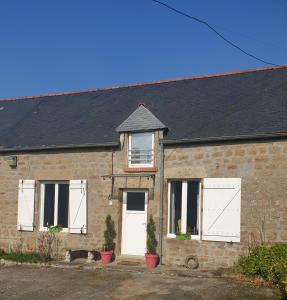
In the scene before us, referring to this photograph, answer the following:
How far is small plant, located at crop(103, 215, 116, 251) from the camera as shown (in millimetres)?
12484

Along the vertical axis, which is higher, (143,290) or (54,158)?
(54,158)

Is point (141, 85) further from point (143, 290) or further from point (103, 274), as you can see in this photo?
point (143, 290)

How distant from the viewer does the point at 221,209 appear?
1130cm

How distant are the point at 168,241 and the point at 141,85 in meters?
6.20

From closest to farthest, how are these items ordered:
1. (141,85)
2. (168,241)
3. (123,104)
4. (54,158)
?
(168,241), (54,158), (123,104), (141,85)

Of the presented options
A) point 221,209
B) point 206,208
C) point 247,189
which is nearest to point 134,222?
point 206,208

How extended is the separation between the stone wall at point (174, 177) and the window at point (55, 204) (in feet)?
0.72

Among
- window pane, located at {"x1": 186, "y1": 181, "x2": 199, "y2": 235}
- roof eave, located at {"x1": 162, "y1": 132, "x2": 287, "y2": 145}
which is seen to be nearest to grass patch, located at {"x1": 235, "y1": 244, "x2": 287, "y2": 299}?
→ window pane, located at {"x1": 186, "y1": 181, "x2": 199, "y2": 235}

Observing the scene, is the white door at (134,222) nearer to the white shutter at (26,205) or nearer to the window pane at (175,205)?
the window pane at (175,205)

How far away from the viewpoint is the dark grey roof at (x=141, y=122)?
12523mm

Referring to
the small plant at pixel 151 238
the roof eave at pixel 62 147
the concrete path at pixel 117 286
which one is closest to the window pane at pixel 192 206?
the small plant at pixel 151 238

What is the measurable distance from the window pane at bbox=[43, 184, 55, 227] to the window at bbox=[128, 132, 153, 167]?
2.86m

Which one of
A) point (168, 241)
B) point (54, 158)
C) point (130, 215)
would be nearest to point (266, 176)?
point (168, 241)

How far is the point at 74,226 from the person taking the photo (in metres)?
13.2
